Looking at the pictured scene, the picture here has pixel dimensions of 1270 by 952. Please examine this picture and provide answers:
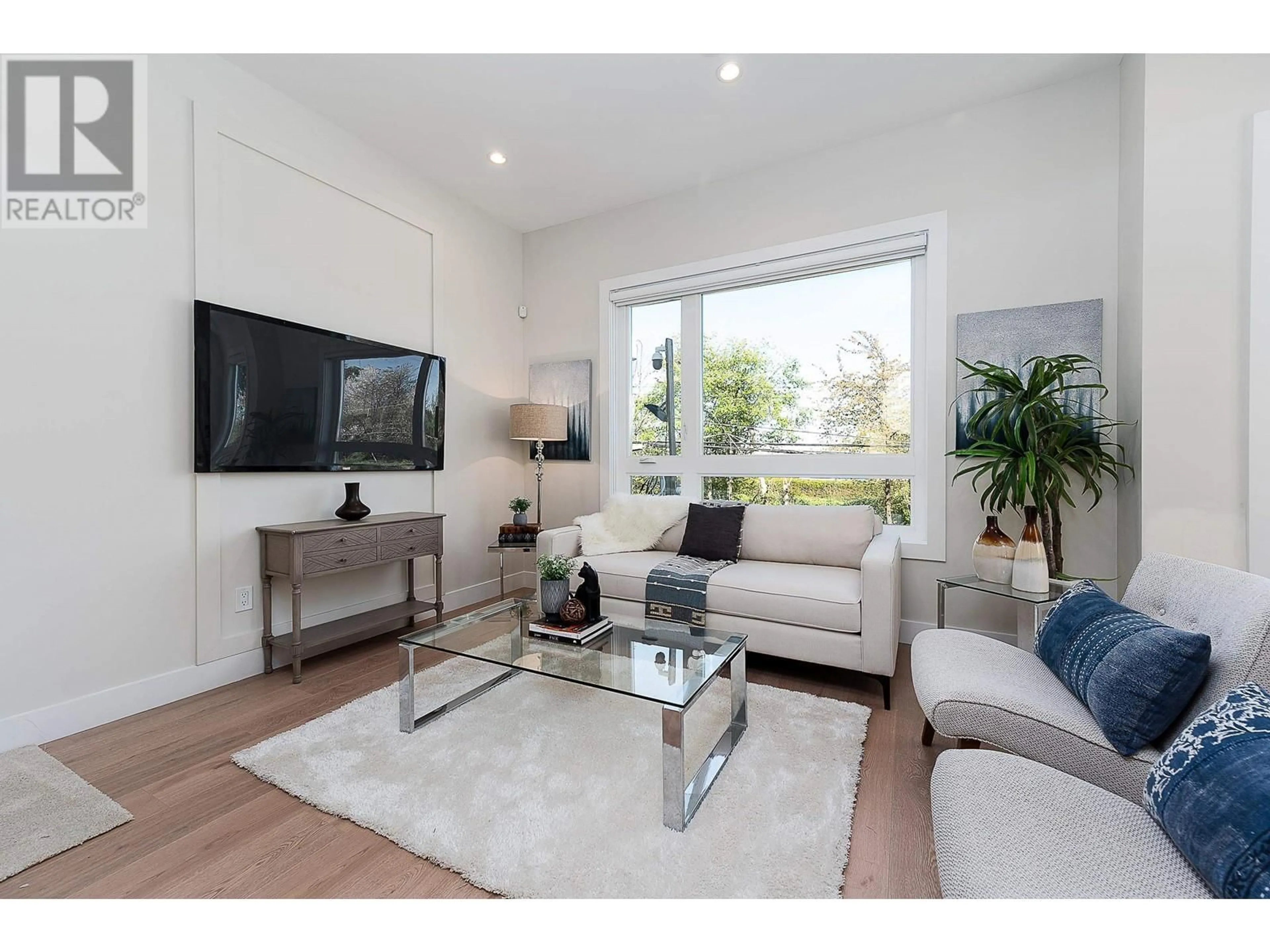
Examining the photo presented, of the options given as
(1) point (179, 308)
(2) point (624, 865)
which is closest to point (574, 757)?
(2) point (624, 865)

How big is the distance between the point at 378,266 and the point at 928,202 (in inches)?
128

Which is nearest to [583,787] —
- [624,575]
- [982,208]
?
[624,575]

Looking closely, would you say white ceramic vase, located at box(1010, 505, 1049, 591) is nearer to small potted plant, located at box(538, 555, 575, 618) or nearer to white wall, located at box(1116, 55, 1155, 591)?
white wall, located at box(1116, 55, 1155, 591)

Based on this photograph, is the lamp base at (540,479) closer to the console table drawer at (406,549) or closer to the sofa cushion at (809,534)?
the console table drawer at (406,549)

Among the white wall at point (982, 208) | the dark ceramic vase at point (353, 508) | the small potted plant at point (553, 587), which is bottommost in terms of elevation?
the small potted plant at point (553, 587)

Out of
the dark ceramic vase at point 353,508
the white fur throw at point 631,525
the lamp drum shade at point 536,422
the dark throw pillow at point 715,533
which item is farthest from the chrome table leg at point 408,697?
the lamp drum shade at point 536,422

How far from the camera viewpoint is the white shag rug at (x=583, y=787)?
135 centimetres

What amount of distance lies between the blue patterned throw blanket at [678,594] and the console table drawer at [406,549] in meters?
1.32

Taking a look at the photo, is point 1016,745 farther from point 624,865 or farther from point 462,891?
point 462,891

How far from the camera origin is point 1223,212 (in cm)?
215

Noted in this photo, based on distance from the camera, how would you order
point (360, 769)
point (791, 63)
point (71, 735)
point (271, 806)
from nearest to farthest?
1. point (271, 806)
2. point (360, 769)
3. point (71, 735)
4. point (791, 63)

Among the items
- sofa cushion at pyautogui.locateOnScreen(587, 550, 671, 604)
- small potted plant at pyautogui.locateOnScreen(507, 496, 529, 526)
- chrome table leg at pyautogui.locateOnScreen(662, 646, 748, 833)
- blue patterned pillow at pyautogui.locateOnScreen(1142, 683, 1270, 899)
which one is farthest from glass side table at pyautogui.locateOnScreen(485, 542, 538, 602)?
blue patterned pillow at pyautogui.locateOnScreen(1142, 683, 1270, 899)

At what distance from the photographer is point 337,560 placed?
8.85 feet

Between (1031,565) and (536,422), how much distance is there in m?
3.01
